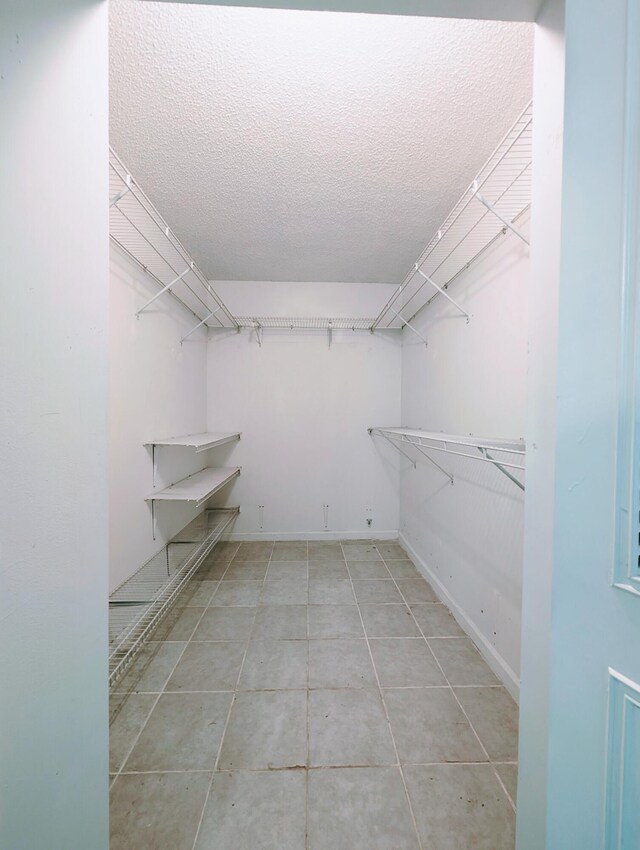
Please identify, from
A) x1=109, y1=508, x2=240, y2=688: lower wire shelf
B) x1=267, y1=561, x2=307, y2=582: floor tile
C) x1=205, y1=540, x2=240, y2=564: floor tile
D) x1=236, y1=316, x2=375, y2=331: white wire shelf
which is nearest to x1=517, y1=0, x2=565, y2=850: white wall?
x1=109, y1=508, x2=240, y2=688: lower wire shelf

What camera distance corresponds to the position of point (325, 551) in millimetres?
2816

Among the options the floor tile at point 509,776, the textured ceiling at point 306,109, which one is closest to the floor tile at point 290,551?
the floor tile at point 509,776

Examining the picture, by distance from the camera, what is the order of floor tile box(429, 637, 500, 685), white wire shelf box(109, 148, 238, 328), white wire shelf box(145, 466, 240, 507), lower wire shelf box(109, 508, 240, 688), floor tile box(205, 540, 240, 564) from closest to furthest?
white wire shelf box(109, 148, 238, 328), lower wire shelf box(109, 508, 240, 688), floor tile box(429, 637, 500, 685), white wire shelf box(145, 466, 240, 507), floor tile box(205, 540, 240, 564)

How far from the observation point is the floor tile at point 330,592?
2055 millimetres

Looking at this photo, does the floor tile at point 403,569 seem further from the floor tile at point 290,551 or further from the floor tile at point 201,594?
the floor tile at point 201,594

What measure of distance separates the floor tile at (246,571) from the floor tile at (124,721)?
999mm

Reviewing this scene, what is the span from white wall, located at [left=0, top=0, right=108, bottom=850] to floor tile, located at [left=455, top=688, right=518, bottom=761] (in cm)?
120

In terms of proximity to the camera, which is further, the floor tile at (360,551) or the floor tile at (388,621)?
the floor tile at (360,551)

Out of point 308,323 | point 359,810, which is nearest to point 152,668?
point 359,810

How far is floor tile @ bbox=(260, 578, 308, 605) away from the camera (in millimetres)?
2059

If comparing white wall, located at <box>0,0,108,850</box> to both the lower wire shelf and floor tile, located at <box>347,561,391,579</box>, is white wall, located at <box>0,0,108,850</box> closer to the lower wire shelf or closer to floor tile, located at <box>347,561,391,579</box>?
the lower wire shelf

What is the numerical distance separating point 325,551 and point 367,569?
453mm

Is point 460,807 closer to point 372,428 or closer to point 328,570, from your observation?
point 328,570

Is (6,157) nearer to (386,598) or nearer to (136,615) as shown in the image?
(136,615)
